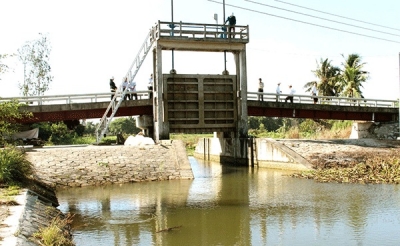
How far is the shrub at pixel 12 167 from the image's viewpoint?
13.1 meters

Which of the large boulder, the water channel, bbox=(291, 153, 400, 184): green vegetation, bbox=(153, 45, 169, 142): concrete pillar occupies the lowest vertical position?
the water channel

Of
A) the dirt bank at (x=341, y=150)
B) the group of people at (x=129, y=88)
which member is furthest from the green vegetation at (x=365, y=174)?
the group of people at (x=129, y=88)

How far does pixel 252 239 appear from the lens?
973 centimetres

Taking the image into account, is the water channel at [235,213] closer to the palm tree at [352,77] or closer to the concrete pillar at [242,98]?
the concrete pillar at [242,98]

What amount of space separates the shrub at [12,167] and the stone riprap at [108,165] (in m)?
3.66

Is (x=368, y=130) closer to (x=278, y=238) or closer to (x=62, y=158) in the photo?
(x=62, y=158)

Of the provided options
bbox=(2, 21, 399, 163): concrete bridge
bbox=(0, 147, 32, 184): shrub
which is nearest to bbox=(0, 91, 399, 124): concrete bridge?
bbox=(2, 21, 399, 163): concrete bridge

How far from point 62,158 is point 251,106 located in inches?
565

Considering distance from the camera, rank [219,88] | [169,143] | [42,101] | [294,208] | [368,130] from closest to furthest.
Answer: [294,208] < [169,143] < [42,101] < [219,88] < [368,130]

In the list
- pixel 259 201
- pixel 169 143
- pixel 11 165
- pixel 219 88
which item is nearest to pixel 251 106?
pixel 219 88

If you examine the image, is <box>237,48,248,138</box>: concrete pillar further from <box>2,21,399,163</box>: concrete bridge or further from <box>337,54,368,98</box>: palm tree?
<box>337,54,368,98</box>: palm tree

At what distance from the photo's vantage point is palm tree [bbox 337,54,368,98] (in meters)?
50.0

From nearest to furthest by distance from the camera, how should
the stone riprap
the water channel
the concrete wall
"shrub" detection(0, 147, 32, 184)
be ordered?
the water channel, "shrub" detection(0, 147, 32, 184), the stone riprap, the concrete wall

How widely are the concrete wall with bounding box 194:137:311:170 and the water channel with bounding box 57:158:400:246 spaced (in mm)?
5273
